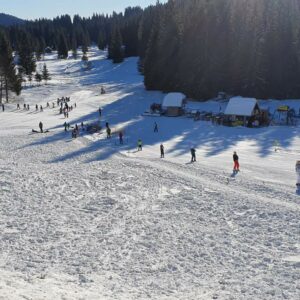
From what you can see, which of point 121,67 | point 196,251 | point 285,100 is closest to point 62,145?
point 196,251

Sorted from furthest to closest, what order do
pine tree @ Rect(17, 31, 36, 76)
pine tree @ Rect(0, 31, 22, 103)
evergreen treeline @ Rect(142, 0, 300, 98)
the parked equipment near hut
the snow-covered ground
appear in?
pine tree @ Rect(17, 31, 36, 76) → pine tree @ Rect(0, 31, 22, 103) → evergreen treeline @ Rect(142, 0, 300, 98) → the parked equipment near hut → the snow-covered ground

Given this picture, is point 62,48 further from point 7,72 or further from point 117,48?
point 7,72

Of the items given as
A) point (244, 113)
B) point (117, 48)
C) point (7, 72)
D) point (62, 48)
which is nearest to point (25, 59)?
point (7, 72)

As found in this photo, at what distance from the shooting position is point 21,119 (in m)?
58.1

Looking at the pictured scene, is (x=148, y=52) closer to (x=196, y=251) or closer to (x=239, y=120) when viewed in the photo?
(x=239, y=120)

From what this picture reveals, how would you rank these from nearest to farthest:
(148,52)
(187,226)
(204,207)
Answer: (187,226), (204,207), (148,52)

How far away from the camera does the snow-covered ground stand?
1542 cm

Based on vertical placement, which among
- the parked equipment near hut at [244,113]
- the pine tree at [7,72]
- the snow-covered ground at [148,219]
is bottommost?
the snow-covered ground at [148,219]

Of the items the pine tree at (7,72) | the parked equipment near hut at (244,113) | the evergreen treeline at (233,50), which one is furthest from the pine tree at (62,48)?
the parked equipment near hut at (244,113)

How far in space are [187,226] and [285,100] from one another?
51.1 meters

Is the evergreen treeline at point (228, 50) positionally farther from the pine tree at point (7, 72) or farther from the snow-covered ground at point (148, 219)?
the snow-covered ground at point (148, 219)

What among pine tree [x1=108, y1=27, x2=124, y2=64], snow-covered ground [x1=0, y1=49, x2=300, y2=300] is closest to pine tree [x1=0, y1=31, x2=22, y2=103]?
snow-covered ground [x1=0, y1=49, x2=300, y2=300]

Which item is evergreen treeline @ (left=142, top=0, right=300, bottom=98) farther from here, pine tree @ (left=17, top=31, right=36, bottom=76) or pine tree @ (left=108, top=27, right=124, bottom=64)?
pine tree @ (left=108, top=27, right=124, bottom=64)

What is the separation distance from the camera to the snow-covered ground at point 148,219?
15422mm
